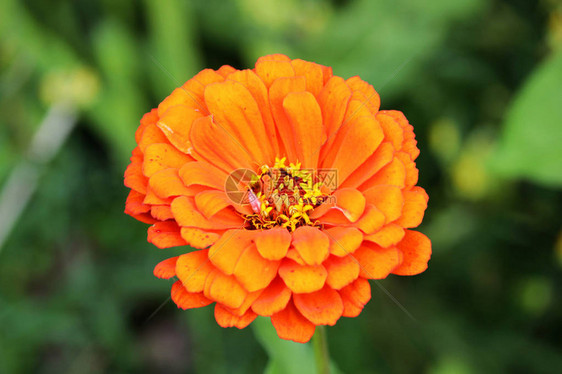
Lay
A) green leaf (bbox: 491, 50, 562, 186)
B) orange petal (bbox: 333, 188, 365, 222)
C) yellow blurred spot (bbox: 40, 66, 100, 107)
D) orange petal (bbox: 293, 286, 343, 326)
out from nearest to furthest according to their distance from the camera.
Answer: orange petal (bbox: 293, 286, 343, 326) < orange petal (bbox: 333, 188, 365, 222) < green leaf (bbox: 491, 50, 562, 186) < yellow blurred spot (bbox: 40, 66, 100, 107)

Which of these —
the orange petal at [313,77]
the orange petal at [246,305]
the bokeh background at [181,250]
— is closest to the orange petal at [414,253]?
the orange petal at [246,305]

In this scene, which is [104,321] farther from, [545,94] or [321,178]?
[545,94]

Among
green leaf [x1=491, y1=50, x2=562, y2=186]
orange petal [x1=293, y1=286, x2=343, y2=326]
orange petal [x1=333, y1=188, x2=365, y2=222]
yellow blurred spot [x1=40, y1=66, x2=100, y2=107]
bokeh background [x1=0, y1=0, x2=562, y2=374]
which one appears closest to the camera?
orange petal [x1=293, y1=286, x2=343, y2=326]

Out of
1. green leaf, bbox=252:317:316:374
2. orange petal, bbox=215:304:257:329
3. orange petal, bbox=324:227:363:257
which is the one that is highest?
orange petal, bbox=324:227:363:257

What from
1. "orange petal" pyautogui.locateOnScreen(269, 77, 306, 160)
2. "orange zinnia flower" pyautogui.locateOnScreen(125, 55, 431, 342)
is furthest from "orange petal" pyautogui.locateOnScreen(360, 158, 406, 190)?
"orange petal" pyautogui.locateOnScreen(269, 77, 306, 160)

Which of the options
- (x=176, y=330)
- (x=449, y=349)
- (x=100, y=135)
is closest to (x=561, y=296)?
(x=449, y=349)

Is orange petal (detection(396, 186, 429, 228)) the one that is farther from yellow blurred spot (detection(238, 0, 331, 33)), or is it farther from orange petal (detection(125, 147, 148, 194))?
yellow blurred spot (detection(238, 0, 331, 33))

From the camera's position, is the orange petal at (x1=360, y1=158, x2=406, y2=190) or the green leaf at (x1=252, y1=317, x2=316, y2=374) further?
the green leaf at (x1=252, y1=317, x2=316, y2=374)

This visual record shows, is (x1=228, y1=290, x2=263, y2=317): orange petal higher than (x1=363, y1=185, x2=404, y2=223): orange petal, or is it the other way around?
(x1=363, y1=185, x2=404, y2=223): orange petal
